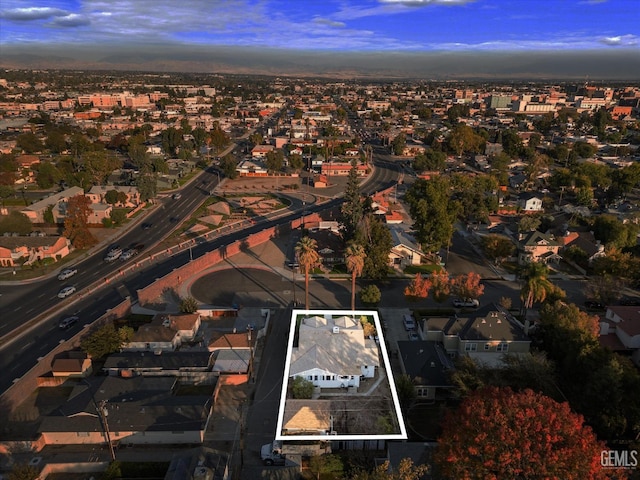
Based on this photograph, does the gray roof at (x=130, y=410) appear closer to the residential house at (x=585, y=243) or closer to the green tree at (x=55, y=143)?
the residential house at (x=585, y=243)

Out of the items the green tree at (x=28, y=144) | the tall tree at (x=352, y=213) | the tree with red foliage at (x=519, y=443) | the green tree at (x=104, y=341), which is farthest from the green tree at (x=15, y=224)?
the tree with red foliage at (x=519, y=443)

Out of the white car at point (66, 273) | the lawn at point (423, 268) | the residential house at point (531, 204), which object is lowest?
the white car at point (66, 273)

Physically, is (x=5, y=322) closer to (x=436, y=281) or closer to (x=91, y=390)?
(x=91, y=390)

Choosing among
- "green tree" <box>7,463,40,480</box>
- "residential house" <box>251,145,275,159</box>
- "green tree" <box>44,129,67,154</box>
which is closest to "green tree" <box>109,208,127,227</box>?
"green tree" <box>7,463,40,480</box>

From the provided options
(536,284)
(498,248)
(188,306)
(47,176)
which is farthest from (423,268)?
(47,176)

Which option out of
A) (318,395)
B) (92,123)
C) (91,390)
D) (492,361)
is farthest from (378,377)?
(92,123)
